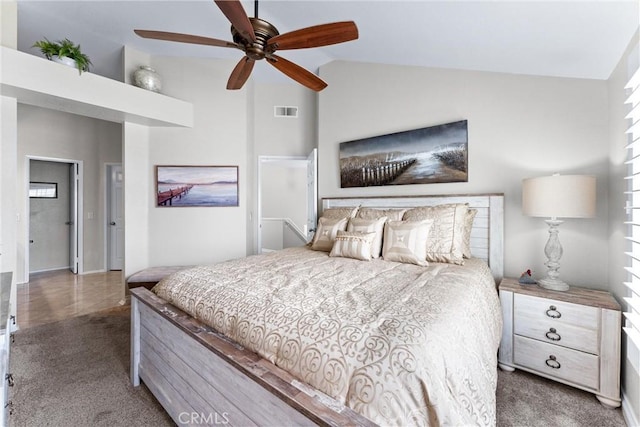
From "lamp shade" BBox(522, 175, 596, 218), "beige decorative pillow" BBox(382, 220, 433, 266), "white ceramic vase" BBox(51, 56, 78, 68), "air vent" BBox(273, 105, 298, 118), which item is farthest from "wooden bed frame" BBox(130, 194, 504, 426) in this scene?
"air vent" BBox(273, 105, 298, 118)

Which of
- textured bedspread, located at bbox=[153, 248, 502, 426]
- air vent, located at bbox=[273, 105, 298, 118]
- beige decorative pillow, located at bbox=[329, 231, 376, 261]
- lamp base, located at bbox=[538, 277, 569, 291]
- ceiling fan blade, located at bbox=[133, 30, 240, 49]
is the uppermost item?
air vent, located at bbox=[273, 105, 298, 118]

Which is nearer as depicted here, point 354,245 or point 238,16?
point 238,16

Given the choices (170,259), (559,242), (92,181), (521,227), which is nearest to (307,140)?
(170,259)

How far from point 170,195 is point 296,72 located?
2672 millimetres

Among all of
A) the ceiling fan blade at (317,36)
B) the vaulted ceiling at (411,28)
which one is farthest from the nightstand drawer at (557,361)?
the ceiling fan blade at (317,36)

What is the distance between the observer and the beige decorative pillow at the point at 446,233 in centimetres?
214

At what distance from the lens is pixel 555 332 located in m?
1.81

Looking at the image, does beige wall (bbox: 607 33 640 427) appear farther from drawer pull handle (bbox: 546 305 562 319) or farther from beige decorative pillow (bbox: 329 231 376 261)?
beige decorative pillow (bbox: 329 231 376 261)

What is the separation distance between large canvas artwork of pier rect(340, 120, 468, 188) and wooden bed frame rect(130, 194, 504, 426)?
248 centimetres

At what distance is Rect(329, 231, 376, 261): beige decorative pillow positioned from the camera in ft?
7.34

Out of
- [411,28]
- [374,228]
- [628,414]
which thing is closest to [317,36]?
[411,28]

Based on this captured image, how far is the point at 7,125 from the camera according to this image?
2.76 m

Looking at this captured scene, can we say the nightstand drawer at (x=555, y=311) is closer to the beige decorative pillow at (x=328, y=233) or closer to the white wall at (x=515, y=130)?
the white wall at (x=515, y=130)

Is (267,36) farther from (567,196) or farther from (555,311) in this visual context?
(555,311)
